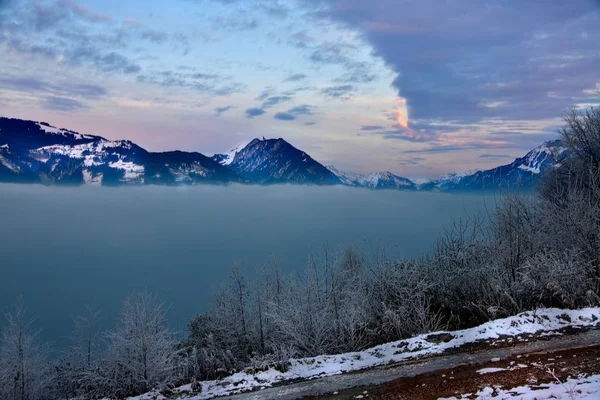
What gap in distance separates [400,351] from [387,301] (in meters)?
14.5

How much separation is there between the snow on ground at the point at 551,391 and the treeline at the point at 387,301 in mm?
6164

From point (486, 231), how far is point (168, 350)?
76.3 ft

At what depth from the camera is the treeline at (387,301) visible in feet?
56.1

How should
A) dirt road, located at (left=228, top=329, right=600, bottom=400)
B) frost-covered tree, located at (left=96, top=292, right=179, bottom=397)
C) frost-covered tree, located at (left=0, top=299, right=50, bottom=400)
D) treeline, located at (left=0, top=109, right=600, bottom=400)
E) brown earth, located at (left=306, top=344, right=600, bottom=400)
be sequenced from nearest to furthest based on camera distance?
1. brown earth, located at (left=306, top=344, right=600, bottom=400)
2. dirt road, located at (left=228, top=329, right=600, bottom=400)
3. treeline, located at (left=0, top=109, right=600, bottom=400)
4. frost-covered tree, located at (left=96, top=292, right=179, bottom=397)
5. frost-covered tree, located at (left=0, top=299, right=50, bottom=400)

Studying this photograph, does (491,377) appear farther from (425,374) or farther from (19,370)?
(19,370)

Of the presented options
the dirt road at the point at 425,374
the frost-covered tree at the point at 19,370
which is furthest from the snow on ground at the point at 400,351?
the frost-covered tree at the point at 19,370

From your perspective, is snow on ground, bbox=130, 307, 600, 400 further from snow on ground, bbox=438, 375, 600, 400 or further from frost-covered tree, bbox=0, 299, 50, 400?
frost-covered tree, bbox=0, 299, 50, 400

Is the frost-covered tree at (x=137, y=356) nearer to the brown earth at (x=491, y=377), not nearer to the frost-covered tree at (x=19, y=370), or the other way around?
the frost-covered tree at (x=19, y=370)

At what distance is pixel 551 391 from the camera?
8961 millimetres

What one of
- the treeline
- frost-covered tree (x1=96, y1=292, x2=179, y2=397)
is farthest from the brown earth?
frost-covered tree (x1=96, y1=292, x2=179, y2=397)

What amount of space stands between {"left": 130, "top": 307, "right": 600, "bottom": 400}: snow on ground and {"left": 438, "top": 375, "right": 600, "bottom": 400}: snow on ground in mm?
3291

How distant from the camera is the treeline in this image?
56.1 ft

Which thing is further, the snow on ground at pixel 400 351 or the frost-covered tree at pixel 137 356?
the frost-covered tree at pixel 137 356


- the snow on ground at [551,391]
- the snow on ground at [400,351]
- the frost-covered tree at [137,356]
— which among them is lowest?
the frost-covered tree at [137,356]
